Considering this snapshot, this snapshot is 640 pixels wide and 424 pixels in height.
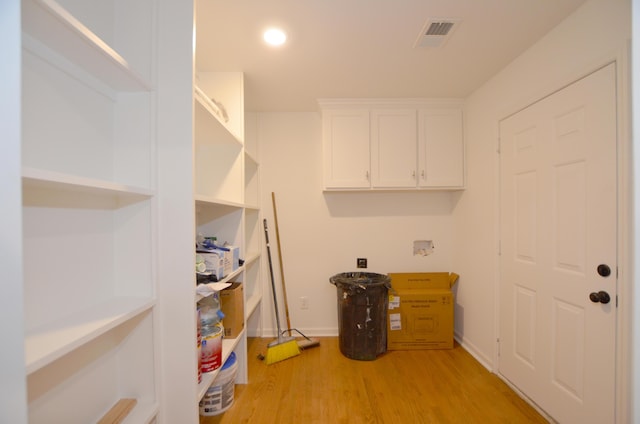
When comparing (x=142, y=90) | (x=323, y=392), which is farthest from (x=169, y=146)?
(x=323, y=392)

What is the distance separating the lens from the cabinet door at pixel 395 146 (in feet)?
8.13

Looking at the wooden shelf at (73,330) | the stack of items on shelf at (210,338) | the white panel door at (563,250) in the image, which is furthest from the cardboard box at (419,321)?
the wooden shelf at (73,330)

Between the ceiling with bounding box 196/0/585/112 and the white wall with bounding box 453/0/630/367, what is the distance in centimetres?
11

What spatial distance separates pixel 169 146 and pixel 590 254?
218 cm

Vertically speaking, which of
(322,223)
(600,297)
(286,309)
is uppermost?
(322,223)

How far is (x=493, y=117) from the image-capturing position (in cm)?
208

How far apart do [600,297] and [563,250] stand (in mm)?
300

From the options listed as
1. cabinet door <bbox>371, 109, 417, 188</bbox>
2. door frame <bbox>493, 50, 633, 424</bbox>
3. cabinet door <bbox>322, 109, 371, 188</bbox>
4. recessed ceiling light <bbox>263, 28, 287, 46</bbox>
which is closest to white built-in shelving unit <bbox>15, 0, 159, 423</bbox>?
recessed ceiling light <bbox>263, 28, 287, 46</bbox>

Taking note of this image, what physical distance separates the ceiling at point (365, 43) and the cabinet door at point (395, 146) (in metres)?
0.23

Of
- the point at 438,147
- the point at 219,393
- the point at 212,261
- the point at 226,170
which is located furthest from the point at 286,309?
the point at 438,147

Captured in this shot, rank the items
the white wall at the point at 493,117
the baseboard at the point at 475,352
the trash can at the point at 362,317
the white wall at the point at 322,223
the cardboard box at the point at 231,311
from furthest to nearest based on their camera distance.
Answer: the white wall at the point at 322,223 → the trash can at the point at 362,317 → the baseboard at the point at 475,352 → the cardboard box at the point at 231,311 → the white wall at the point at 493,117

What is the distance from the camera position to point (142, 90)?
1085mm

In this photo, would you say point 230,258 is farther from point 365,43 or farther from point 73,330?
point 365,43

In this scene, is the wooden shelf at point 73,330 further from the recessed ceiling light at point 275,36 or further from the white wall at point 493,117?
the white wall at point 493,117
